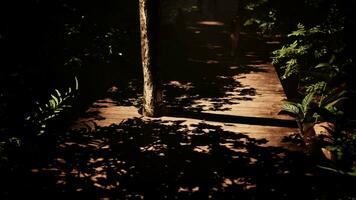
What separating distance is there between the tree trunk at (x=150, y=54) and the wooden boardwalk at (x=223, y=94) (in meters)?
0.62

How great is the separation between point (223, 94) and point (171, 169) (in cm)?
514

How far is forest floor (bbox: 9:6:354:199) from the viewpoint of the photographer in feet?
20.2

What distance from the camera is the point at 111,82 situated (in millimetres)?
12461

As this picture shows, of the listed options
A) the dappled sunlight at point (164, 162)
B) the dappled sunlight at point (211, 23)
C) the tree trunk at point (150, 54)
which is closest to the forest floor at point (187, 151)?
the dappled sunlight at point (164, 162)

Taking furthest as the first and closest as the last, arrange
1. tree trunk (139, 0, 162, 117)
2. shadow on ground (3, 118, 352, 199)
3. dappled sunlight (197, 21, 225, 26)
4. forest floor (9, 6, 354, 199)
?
dappled sunlight (197, 21, 225, 26) → tree trunk (139, 0, 162, 117) → forest floor (9, 6, 354, 199) → shadow on ground (3, 118, 352, 199)

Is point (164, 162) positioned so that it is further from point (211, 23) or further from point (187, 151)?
point (211, 23)

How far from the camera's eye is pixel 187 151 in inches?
297

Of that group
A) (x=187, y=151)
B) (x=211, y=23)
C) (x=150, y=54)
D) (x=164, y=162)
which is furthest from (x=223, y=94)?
(x=211, y=23)

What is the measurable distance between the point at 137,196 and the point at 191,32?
17.1m

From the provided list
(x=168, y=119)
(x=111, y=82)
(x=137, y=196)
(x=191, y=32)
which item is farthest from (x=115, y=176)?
(x=191, y=32)

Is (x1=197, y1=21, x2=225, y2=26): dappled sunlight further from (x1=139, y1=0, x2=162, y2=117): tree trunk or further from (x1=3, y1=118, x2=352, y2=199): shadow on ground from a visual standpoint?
(x1=3, y1=118, x2=352, y2=199): shadow on ground

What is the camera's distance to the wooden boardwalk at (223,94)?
8984 mm

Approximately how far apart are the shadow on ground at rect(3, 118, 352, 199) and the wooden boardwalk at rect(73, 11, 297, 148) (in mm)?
766

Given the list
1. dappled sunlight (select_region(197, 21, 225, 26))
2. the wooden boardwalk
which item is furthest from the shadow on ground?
dappled sunlight (select_region(197, 21, 225, 26))
